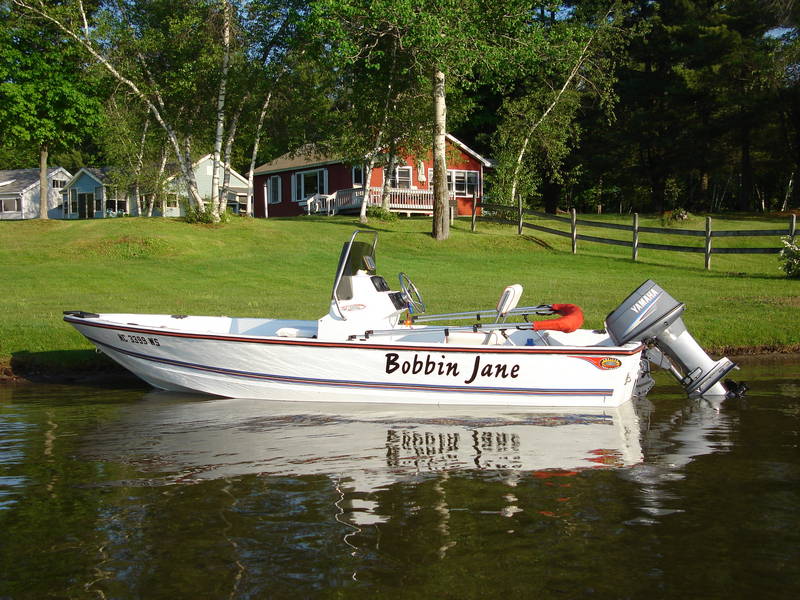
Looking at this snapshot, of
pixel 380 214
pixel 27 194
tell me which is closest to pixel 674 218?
pixel 380 214

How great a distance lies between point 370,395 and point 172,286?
11463mm

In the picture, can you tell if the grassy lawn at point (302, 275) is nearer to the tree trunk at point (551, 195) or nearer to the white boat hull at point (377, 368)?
the white boat hull at point (377, 368)

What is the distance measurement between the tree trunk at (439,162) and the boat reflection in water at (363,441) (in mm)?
20656

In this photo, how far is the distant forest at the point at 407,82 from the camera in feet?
98.2

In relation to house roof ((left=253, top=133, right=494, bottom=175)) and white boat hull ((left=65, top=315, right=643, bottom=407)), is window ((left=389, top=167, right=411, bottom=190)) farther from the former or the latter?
white boat hull ((left=65, top=315, right=643, bottom=407))

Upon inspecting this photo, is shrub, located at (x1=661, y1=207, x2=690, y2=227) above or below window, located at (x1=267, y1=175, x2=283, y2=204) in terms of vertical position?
below

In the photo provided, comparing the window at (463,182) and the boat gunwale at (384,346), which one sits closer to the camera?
the boat gunwale at (384,346)

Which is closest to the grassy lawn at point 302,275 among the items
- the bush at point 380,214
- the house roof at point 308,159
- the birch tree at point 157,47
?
the bush at point 380,214

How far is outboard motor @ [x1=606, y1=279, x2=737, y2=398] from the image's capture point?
34.3ft

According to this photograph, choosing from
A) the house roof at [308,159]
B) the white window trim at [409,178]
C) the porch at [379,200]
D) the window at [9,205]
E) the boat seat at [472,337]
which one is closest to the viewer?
the boat seat at [472,337]

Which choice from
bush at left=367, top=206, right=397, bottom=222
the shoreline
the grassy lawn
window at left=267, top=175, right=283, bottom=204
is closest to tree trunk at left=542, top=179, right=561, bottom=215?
window at left=267, top=175, right=283, bottom=204

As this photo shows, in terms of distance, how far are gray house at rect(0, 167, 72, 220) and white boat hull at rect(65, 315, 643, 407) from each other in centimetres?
6192

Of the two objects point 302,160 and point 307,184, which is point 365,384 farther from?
point 307,184

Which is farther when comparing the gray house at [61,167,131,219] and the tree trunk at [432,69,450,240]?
the gray house at [61,167,131,219]
